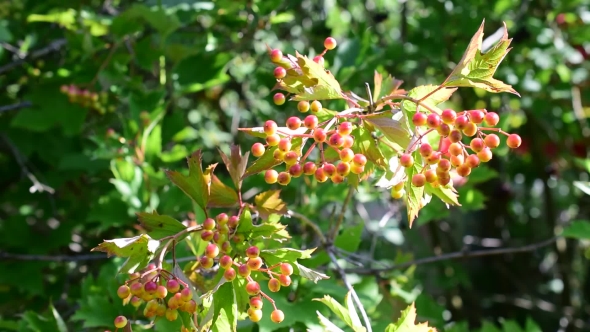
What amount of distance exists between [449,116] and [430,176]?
100mm

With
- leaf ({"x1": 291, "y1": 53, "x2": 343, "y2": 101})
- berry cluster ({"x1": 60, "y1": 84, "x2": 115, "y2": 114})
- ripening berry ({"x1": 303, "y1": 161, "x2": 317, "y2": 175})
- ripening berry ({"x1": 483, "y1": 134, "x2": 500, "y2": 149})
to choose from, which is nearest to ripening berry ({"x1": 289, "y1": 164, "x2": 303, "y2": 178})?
ripening berry ({"x1": 303, "y1": 161, "x2": 317, "y2": 175})

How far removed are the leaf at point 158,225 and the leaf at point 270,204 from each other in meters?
0.16

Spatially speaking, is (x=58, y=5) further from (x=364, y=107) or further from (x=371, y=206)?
(x=371, y=206)

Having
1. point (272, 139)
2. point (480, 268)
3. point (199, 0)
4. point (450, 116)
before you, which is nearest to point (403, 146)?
point (450, 116)

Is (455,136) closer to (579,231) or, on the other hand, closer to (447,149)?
(447,149)

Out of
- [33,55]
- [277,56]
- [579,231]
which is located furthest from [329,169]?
[33,55]

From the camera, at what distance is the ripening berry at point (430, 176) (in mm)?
972

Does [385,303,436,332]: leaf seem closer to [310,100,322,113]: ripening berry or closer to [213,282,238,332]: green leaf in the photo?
[213,282,238,332]: green leaf

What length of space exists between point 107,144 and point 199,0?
61 cm

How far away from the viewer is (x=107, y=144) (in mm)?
1752

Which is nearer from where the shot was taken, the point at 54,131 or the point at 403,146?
the point at 403,146

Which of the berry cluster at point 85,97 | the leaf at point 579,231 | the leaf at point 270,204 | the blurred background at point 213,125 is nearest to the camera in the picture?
the leaf at point 270,204

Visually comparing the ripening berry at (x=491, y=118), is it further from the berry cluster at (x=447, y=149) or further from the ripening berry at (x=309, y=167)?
the ripening berry at (x=309, y=167)

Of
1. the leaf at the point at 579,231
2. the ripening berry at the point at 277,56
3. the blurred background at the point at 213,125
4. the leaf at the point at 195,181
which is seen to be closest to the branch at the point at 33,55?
the blurred background at the point at 213,125
